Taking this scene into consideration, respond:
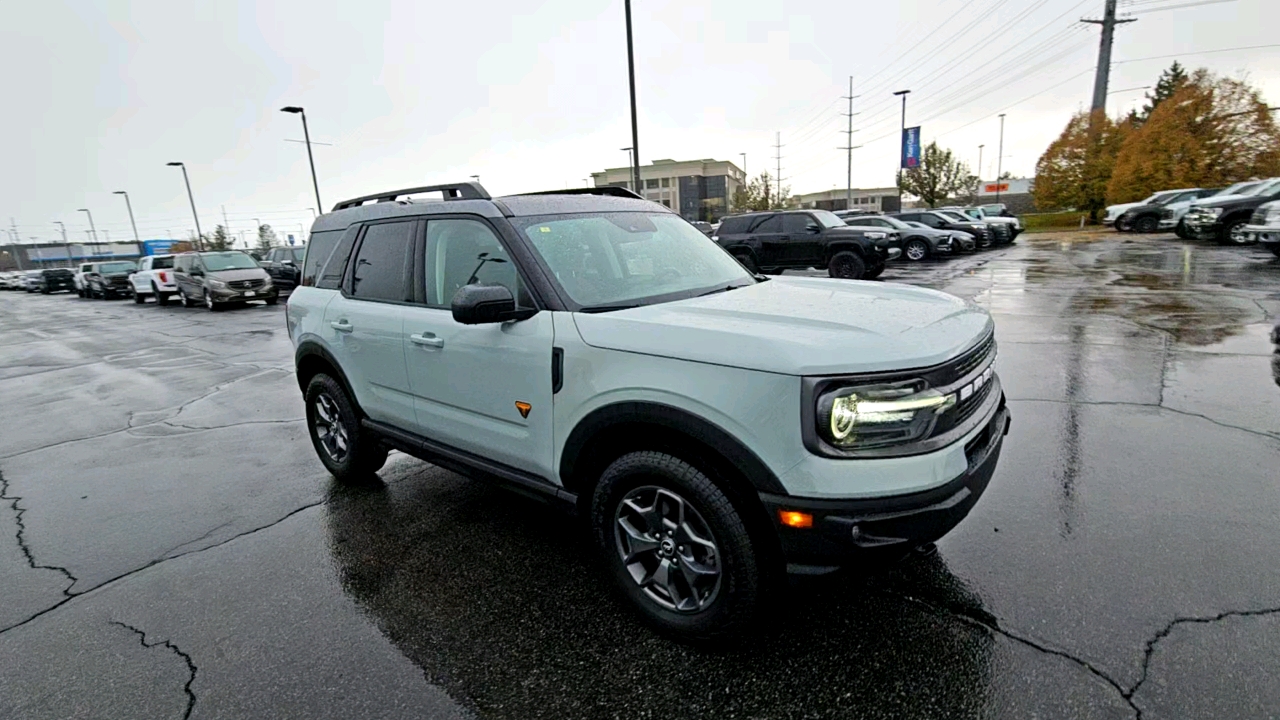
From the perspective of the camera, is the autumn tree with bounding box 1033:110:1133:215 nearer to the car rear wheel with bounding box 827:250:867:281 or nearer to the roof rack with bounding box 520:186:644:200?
the car rear wheel with bounding box 827:250:867:281

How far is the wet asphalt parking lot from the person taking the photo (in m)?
2.31

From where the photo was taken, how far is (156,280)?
21719 millimetres

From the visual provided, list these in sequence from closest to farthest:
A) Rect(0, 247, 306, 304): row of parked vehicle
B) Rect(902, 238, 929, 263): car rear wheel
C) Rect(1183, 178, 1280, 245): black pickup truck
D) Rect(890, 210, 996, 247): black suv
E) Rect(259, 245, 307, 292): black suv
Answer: Rect(1183, 178, 1280, 245): black pickup truck, Rect(0, 247, 306, 304): row of parked vehicle, Rect(902, 238, 929, 263): car rear wheel, Rect(259, 245, 307, 292): black suv, Rect(890, 210, 996, 247): black suv

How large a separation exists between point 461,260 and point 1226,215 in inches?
933

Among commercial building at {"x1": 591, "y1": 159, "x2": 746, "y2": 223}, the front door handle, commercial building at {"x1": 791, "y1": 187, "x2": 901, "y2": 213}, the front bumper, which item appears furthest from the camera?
commercial building at {"x1": 791, "y1": 187, "x2": 901, "y2": 213}

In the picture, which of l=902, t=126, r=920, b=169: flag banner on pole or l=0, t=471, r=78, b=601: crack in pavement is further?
l=902, t=126, r=920, b=169: flag banner on pole

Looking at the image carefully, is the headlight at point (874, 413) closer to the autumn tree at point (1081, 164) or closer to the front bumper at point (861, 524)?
the front bumper at point (861, 524)

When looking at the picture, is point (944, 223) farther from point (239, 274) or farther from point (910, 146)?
point (239, 274)

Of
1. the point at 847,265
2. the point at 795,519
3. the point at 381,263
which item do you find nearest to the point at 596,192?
the point at 381,263

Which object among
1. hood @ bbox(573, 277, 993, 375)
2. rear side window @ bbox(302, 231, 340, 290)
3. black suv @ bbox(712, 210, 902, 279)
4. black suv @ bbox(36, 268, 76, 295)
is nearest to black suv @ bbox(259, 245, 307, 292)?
black suv @ bbox(712, 210, 902, 279)

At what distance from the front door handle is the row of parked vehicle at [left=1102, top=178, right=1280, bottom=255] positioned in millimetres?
18074

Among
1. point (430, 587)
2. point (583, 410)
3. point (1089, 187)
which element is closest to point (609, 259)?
point (583, 410)

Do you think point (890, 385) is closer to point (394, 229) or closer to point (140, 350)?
point (394, 229)

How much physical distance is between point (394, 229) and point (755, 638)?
3009 mm
